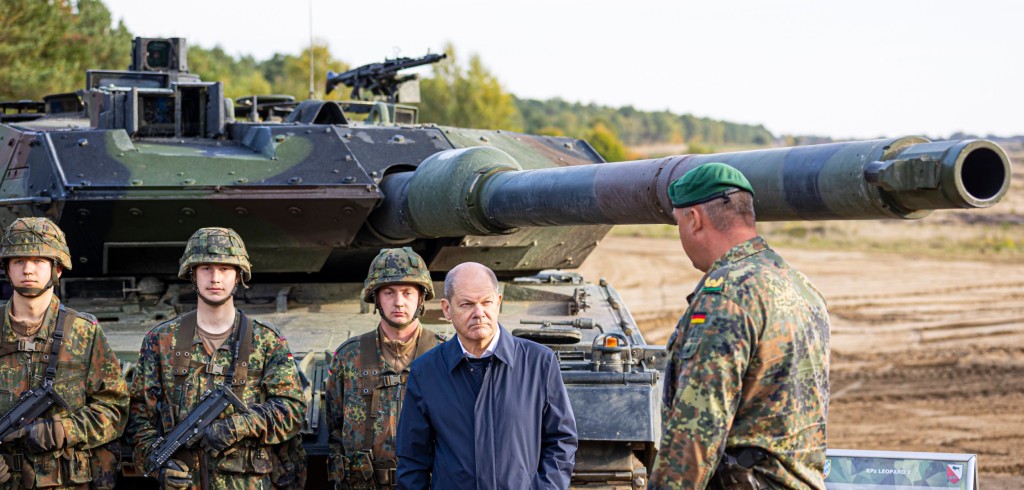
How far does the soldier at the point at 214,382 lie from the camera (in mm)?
5812

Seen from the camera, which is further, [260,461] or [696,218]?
[260,461]

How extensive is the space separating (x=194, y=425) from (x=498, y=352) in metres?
1.74

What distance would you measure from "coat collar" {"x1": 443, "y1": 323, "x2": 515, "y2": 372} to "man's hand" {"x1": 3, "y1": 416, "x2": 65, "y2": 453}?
200 cm

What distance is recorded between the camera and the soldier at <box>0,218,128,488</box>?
582cm

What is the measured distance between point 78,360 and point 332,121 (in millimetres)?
3524

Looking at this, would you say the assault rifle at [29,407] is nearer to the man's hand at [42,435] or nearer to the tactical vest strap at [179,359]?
the man's hand at [42,435]

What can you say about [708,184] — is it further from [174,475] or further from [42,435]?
[42,435]

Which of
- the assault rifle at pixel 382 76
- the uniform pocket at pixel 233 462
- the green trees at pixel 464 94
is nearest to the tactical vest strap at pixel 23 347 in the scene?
the uniform pocket at pixel 233 462

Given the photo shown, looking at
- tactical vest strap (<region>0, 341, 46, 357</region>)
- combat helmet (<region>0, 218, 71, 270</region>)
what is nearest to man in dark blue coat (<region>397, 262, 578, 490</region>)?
tactical vest strap (<region>0, 341, 46, 357</region>)

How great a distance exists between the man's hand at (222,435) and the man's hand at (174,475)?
175 mm

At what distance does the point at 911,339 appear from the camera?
18.7 metres

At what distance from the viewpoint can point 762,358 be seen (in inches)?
151


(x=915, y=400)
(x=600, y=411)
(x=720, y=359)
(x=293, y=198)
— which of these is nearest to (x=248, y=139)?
(x=293, y=198)

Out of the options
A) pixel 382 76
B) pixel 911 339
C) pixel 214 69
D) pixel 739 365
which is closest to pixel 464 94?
pixel 214 69
